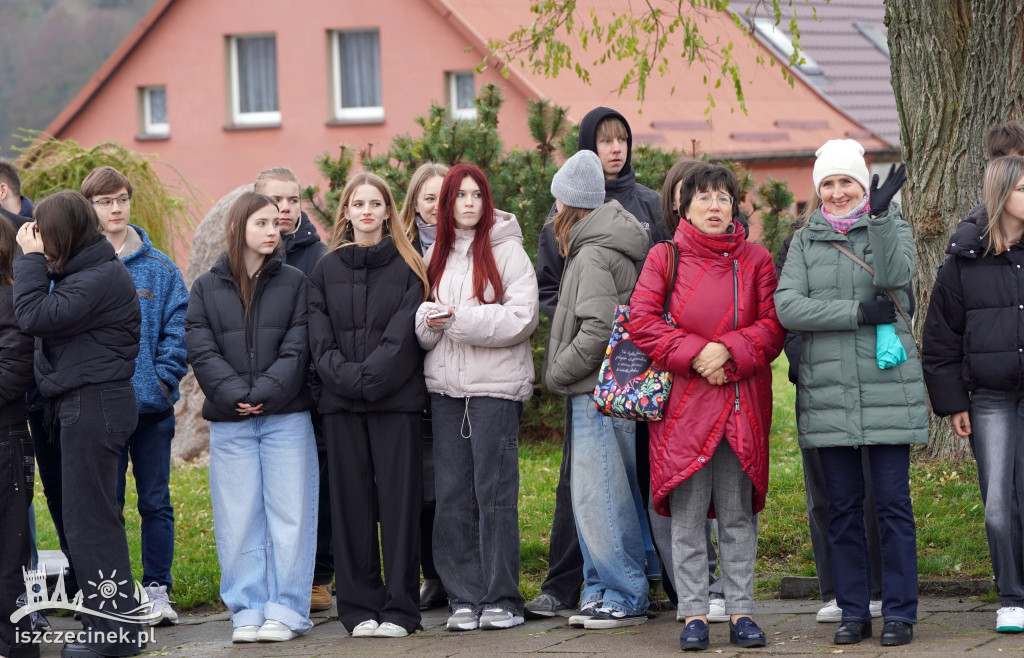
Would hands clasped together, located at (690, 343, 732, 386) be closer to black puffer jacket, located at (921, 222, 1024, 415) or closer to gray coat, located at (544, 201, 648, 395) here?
gray coat, located at (544, 201, 648, 395)

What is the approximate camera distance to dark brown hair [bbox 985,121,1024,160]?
610cm

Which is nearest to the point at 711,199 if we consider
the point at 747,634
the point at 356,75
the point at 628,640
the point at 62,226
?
the point at 747,634

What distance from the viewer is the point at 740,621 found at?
563cm

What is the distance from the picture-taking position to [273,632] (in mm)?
6152

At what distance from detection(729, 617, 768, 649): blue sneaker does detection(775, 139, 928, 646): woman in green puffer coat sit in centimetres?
32

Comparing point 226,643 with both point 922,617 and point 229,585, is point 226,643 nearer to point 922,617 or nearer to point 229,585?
point 229,585

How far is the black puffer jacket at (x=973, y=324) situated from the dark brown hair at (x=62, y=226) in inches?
147

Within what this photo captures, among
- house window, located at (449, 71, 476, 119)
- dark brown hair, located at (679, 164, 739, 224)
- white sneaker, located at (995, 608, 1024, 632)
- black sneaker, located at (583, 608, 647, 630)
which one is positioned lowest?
black sneaker, located at (583, 608, 647, 630)

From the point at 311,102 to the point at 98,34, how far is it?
28.7m

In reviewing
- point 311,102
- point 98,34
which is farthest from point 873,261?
point 98,34

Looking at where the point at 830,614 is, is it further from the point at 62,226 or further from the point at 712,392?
the point at 62,226

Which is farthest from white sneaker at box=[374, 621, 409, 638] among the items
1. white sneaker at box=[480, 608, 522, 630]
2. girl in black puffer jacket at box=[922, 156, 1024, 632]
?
girl in black puffer jacket at box=[922, 156, 1024, 632]

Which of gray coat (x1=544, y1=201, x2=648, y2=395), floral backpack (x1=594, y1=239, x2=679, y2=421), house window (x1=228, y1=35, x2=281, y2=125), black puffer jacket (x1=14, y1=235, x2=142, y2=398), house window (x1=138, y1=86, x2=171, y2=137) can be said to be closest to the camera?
floral backpack (x1=594, y1=239, x2=679, y2=421)

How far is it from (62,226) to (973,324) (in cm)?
395
